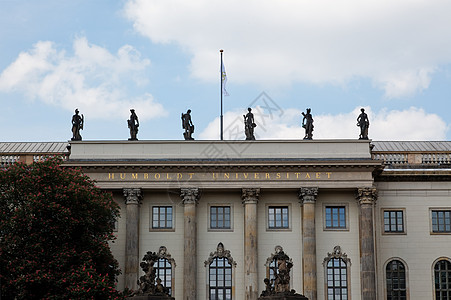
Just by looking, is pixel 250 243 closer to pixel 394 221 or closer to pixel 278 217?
pixel 278 217

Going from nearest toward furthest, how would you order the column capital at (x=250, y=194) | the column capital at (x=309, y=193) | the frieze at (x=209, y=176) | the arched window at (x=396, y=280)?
1. the column capital at (x=309, y=193)
2. the column capital at (x=250, y=194)
3. the frieze at (x=209, y=176)
4. the arched window at (x=396, y=280)

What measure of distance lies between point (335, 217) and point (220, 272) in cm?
→ 900

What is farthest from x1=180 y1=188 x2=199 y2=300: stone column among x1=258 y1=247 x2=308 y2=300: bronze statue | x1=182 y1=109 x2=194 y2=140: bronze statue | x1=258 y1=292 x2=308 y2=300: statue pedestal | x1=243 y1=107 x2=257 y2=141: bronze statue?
x1=258 y1=292 x2=308 y2=300: statue pedestal

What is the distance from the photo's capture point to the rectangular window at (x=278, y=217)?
56.7 m

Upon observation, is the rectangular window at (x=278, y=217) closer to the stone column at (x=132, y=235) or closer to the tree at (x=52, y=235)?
the stone column at (x=132, y=235)

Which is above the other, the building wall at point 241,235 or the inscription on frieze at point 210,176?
the inscription on frieze at point 210,176

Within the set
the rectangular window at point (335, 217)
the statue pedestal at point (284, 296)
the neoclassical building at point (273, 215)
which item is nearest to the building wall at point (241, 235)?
the neoclassical building at point (273, 215)

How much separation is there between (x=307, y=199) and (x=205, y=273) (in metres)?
8.78

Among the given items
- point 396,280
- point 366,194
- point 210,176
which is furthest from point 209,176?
point 396,280

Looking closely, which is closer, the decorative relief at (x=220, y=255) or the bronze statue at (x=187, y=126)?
the decorative relief at (x=220, y=255)

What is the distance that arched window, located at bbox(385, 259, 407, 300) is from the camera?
56156 millimetres

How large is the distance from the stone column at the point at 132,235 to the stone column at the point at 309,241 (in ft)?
37.4

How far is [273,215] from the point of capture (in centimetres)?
5688

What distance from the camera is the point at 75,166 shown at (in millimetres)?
55188
